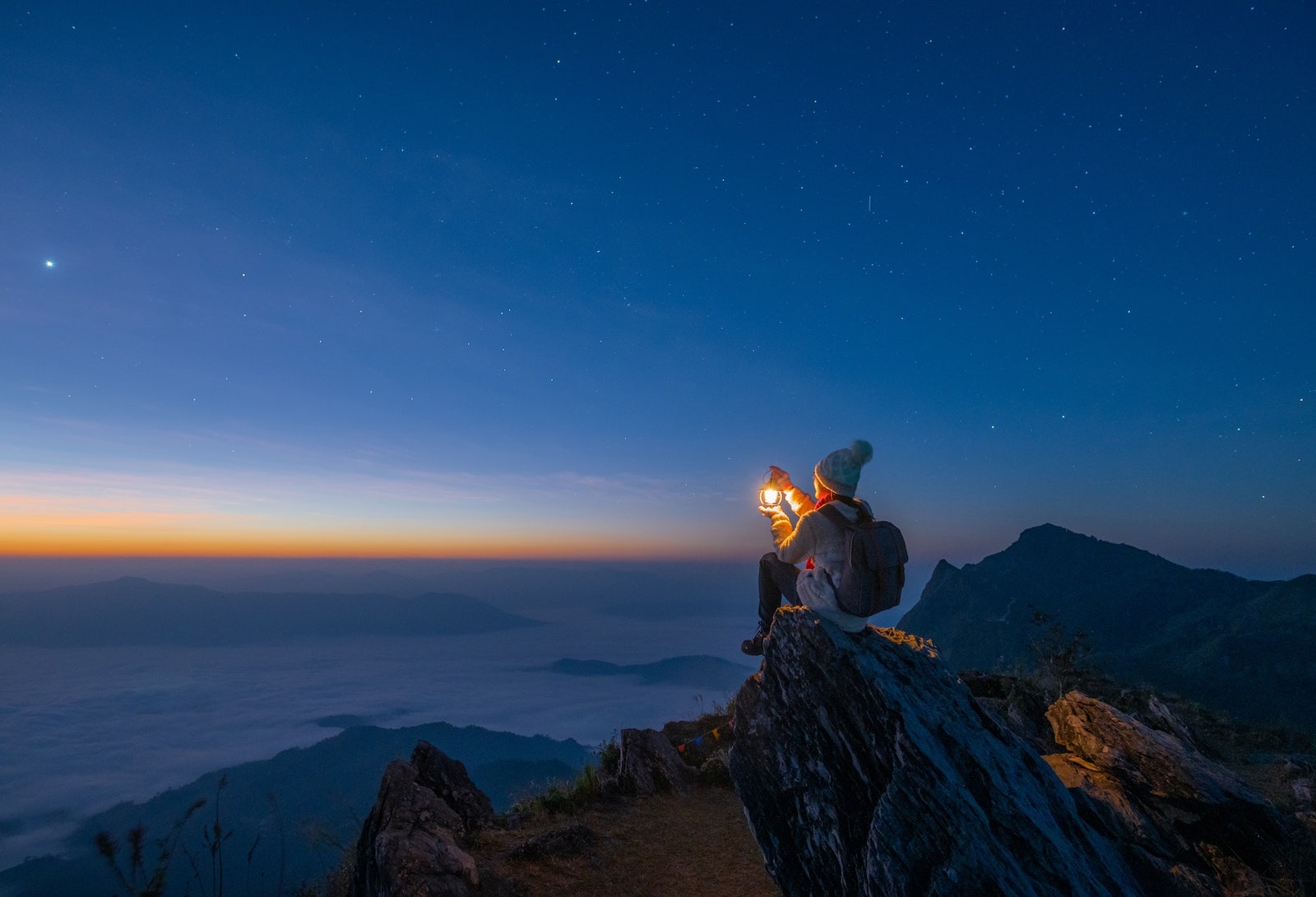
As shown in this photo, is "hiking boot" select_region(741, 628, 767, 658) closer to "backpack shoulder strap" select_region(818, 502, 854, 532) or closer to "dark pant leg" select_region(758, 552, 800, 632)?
"dark pant leg" select_region(758, 552, 800, 632)

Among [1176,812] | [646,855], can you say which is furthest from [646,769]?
[1176,812]

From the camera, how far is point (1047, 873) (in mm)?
4715

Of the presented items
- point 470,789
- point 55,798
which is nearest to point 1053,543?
point 470,789

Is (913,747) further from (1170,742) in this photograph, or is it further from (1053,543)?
(1053,543)

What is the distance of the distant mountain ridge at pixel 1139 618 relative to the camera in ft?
167

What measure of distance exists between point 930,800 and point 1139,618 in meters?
129

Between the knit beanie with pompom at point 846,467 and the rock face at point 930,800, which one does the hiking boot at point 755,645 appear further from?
the knit beanie with pompom at point 846,467

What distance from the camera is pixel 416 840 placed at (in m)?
7.26

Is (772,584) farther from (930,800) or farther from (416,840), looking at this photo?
(416,840)

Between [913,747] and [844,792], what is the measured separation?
0.90m

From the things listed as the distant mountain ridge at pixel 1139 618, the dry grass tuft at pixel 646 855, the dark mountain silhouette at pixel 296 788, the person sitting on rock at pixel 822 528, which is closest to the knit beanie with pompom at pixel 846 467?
the person sitting on rock at pixel 822 528

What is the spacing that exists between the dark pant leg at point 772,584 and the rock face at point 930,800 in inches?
13.6

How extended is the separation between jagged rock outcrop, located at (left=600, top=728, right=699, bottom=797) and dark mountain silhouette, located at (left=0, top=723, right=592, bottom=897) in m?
59.6

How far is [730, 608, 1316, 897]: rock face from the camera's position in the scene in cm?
483
